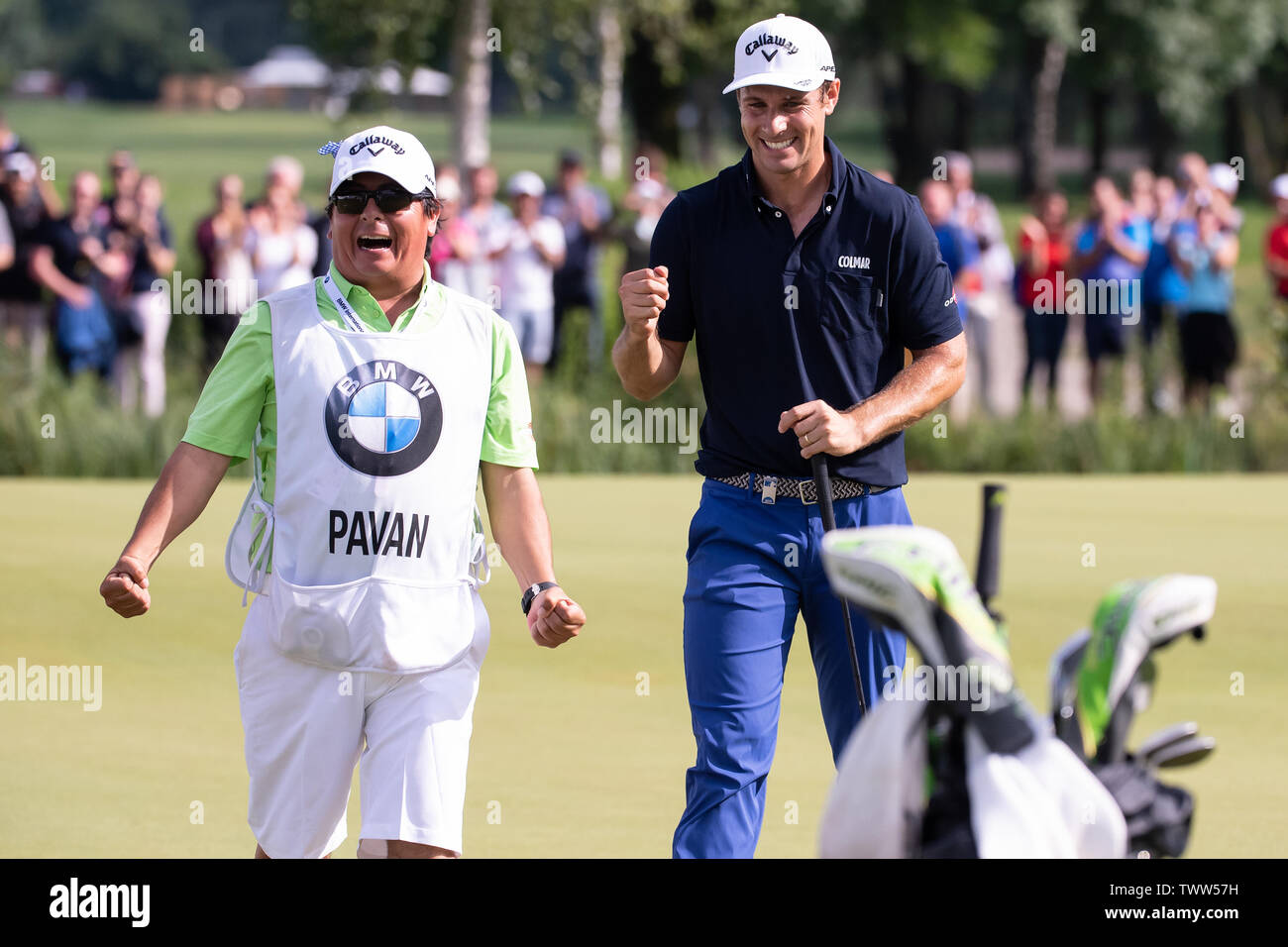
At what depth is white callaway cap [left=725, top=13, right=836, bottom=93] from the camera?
16.6ft

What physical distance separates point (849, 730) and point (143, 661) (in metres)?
4.95

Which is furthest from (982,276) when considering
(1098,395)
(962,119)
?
(962,119)

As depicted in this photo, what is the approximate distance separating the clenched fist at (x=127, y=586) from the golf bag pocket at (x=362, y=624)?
0.30 meters

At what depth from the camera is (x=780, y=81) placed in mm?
5035

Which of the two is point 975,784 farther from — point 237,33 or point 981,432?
point 237,33

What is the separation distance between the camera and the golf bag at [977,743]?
3.46 meters

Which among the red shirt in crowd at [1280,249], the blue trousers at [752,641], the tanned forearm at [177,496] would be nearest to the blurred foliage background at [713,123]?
the red shirt in crowd at [1280,249]

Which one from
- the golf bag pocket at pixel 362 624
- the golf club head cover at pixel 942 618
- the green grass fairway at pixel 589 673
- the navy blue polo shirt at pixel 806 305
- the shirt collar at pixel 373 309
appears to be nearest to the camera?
the golf club head cover at pixel 942 618

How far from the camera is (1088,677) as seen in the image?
3.75 meters

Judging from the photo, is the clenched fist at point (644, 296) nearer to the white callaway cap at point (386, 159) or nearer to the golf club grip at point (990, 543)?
the white callaway cap at point (386, 159)

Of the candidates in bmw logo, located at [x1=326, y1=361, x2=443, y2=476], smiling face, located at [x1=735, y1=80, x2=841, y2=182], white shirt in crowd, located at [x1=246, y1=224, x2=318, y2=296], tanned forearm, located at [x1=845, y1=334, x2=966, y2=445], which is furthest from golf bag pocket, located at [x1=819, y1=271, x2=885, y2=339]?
white shirt in crowd, located at [x1=246, y1=224, x2=318, y2=296]

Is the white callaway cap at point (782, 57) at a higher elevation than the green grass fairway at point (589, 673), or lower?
higher

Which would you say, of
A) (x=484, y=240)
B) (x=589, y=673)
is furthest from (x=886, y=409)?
(x=484, y=240)

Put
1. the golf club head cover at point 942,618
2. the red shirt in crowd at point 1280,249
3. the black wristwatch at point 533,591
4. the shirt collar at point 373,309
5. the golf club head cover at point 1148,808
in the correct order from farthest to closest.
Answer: the red shirt in crowd at point 1280,249, the black wristwatch at point 533,591, the shirt collar at point 373,309, the golf club head cover at point 1148,808, the golf club head cover at point 942,618
